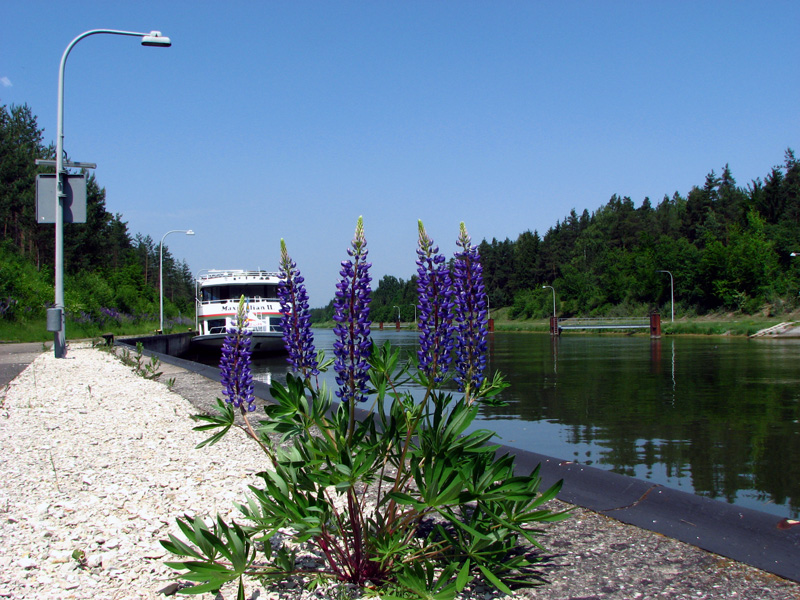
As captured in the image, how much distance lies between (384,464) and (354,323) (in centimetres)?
57

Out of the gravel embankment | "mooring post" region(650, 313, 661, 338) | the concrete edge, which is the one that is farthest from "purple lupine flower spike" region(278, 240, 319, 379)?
"mooring post" region(650, 313, 661, 338)

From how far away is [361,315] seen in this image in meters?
2.41

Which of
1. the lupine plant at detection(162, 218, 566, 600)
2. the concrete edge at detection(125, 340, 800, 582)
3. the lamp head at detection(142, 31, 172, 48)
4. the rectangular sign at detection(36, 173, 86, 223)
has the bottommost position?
the concrete edge at detection(125, 340, 800, 582)

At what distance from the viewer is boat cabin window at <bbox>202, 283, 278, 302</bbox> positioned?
2827 centimetres

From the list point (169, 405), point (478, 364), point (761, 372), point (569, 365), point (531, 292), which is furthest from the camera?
point (531, 292)

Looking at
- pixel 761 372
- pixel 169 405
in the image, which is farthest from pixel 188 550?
pixel 761 372

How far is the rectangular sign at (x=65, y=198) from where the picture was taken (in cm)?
1477

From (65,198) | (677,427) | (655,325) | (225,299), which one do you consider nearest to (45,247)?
(225,299)

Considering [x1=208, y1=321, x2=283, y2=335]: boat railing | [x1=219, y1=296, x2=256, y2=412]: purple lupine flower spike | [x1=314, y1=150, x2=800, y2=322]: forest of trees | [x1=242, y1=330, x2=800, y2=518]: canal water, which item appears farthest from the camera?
[x1=314, y1=150, x2=800, y2=322]: forest of trees

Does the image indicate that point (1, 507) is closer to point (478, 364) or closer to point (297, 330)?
point (297, 330)

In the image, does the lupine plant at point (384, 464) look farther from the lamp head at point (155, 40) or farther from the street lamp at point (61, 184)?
the lamp head at point (155, 40)

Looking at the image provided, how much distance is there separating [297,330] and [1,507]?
2153 millimetres

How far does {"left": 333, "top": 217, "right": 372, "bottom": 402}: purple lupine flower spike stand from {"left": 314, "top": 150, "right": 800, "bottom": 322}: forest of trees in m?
65.8

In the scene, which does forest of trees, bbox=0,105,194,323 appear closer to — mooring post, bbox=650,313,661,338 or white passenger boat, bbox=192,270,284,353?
white passenger boat, bbox=192,270,284,353
